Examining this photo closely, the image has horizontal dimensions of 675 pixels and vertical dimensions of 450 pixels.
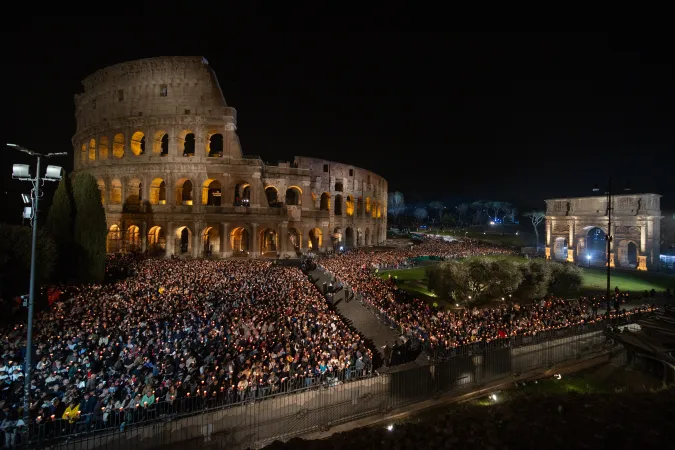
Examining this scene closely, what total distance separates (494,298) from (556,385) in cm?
986

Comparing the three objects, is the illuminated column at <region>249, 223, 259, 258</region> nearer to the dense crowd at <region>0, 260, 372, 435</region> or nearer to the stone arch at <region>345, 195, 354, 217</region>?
the stone arch at <region>345, 195, 354, 217</region>

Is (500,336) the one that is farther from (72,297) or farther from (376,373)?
(72,297)

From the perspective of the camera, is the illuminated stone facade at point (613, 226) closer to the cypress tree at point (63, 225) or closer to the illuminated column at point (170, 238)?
the illuminated column at point (170, 238)

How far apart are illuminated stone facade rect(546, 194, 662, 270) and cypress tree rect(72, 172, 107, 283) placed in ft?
165

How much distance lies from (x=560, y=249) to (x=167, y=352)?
51885 mm

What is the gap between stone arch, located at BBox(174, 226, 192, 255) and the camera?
35.0 metres

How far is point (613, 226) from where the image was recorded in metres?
41.9

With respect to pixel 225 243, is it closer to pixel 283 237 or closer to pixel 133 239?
pixel 283 237

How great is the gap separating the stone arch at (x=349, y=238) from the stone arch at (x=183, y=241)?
21.5 meters

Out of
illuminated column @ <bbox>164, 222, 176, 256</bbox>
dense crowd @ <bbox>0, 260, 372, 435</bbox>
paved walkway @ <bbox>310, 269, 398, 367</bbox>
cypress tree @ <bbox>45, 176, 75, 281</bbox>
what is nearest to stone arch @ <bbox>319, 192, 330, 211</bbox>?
illuminated column @ <bbox>164, 222, 176, 256</bbox>

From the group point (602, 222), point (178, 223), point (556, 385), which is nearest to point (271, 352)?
point (556, 385)

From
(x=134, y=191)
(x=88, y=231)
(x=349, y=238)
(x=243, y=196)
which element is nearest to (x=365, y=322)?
(x=88, y=231)

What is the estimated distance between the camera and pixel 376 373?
34.3ft

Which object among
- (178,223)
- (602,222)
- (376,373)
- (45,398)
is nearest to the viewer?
(45,398)
